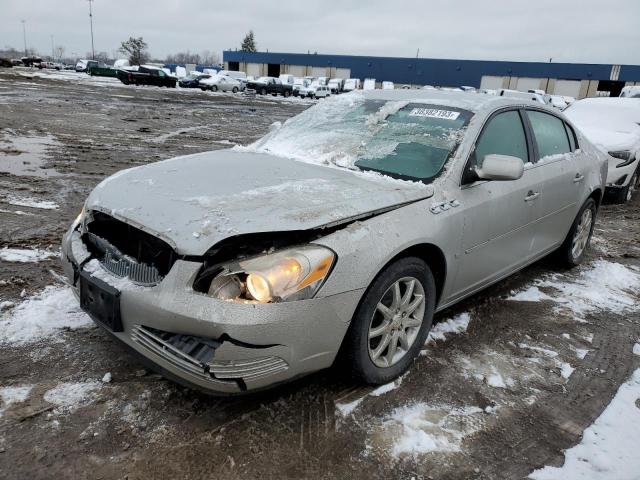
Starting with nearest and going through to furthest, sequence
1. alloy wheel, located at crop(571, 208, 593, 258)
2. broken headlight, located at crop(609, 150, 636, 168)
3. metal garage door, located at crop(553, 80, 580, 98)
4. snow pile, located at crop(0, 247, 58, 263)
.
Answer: snow pile, located at crop(0, 247, 58, 263), alloy wheel, located at crop(571, 208, 593, 258), broken headlight, located at crop(609, 150, 636, 168), metal garage door, located at crop(553, 80, 580, 98)

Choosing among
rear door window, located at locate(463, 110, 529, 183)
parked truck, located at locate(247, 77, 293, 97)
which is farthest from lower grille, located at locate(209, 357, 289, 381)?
parked truck, located at locate(247, 77, 293, 97)

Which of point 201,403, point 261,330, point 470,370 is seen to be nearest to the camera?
point 261,330

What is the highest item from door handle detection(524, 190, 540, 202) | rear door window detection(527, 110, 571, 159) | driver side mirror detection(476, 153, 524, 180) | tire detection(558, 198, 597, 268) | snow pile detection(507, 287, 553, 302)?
rear door window detection(527, 110, 571, 159)

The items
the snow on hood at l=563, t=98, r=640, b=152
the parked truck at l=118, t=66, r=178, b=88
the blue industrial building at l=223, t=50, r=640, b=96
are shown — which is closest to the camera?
the snow on hood at l=563, t=98, r=640, b=152

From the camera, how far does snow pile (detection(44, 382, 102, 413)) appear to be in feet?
8.05

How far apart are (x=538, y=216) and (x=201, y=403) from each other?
2862 mm

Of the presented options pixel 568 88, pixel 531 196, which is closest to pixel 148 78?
pixel 531 196

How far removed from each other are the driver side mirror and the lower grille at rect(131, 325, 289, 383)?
1715 millimetres

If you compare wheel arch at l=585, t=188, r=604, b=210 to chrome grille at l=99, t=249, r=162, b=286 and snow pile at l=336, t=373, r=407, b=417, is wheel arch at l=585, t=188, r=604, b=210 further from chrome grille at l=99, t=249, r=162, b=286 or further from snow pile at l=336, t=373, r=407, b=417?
chrome grille at l=99, t=249, r=162, b=286

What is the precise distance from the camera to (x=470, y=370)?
303cm

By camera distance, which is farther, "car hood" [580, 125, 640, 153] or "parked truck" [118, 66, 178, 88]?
"parked truck" [118, 66, 178, 88]

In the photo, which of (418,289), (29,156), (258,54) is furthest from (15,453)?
(258,54)

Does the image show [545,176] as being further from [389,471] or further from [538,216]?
[389,471]

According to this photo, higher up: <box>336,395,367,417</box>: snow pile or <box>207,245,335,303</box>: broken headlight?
<box>207,245,335,303</box>: broken headlight
